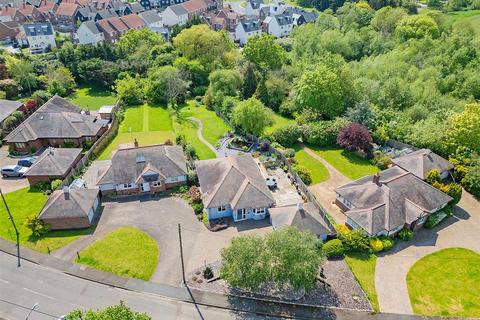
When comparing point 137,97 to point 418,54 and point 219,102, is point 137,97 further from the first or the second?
point 418,54

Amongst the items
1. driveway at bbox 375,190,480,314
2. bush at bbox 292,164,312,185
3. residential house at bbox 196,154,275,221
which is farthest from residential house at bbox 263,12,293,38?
driveway at bbox 375,190,480,314

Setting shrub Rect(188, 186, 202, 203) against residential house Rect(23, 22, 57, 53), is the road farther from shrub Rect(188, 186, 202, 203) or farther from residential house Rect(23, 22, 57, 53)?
residential house Rect(23, 22, 57, 53)

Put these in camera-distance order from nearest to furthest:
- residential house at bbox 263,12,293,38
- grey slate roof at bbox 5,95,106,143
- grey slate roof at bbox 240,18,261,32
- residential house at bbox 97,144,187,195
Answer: residential house at bbox 97,144,187,195 → grey slate roof at bbox 5,95,106,143 → grey slate roof at bbox 240,18,261,32 → residential house at bbox 263,12,293,38

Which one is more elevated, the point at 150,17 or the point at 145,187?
the point at 150,17

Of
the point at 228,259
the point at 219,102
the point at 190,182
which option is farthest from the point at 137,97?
the point at 228,259

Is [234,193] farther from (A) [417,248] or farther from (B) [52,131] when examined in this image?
(B) [52,131]

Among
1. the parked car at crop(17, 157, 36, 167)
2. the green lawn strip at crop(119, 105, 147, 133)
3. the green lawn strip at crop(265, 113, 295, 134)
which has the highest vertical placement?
the green lawn strip at crop(265, 113, 295, 134)

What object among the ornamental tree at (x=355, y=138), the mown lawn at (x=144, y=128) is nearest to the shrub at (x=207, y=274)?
the mown lawn at (x=144, y=128)

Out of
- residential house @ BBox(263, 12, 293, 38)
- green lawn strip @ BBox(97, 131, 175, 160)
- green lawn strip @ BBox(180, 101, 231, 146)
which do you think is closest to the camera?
green lawn strip @ BBox(97, 131, 175, 160)

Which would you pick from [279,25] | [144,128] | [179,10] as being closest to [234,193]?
[144,128]
